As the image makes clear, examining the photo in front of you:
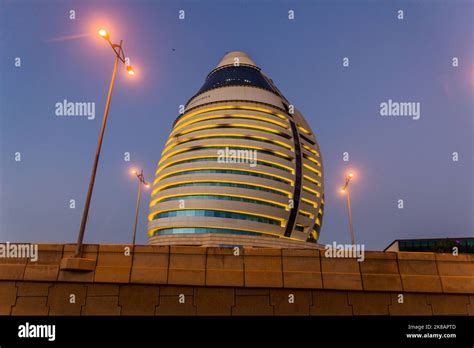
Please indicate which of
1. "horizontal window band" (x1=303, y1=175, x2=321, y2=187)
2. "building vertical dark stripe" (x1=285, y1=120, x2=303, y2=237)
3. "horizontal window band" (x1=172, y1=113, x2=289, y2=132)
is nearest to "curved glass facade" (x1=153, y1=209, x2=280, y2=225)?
"building vertical dark stripe" (x1=285, y1=120, x2=303, y2=237)

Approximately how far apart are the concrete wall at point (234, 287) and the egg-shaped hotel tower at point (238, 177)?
139 feet

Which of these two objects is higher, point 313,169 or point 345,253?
point 313,169

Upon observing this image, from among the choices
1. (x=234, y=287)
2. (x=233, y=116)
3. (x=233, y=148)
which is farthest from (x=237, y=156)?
(x=234, y=287)

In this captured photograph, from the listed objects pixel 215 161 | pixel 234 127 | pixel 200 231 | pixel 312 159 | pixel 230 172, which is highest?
pixel 234 127

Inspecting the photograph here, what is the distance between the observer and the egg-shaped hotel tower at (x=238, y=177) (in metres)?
53.5

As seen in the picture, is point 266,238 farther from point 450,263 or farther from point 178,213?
point 450,263

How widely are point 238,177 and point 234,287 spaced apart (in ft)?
163

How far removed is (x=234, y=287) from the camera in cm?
631

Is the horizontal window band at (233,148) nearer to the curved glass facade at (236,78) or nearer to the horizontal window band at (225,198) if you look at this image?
the horizontal window band at (225,198)

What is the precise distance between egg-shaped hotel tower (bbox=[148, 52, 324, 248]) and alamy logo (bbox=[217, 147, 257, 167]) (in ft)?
0.76

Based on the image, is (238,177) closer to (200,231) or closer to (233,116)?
(200,231)
